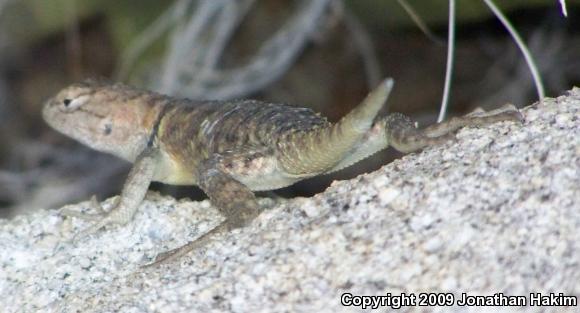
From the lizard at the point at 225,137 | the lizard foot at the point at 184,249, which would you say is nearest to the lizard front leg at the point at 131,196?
the lizard at the point at 225,137

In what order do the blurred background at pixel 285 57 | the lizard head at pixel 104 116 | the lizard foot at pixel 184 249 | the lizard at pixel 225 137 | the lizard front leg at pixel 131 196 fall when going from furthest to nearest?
the blurred background at pixel 285 57 → the lizard head at pixel 104 116 → the lizard front leg at pixel 131 196 → the lizard at pixel 225 137 → the lizard foot at pixel 184 249

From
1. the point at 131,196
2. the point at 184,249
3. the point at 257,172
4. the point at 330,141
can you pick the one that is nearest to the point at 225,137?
the point at 257,172

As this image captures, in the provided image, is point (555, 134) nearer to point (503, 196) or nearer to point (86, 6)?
point (503, 196)

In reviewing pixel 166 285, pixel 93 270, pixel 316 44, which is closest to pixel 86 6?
pixel 316 44

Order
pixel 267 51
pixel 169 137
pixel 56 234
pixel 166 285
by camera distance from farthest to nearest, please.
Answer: pixel 267 51
pixel 169 137
pixel 56 234
pixel 166 285

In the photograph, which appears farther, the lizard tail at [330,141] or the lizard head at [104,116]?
the lizard head at [104,116]

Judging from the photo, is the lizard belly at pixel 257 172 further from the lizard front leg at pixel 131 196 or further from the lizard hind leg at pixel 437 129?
the lizard hind leg at pixel 437 129

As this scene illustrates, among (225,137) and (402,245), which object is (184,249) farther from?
(225,137)
